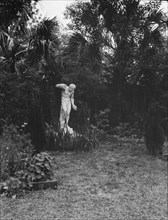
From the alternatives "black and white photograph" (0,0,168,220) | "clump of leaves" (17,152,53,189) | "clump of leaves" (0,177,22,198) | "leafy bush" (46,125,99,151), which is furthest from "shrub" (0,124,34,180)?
"leafy bush" (46,125,99,151)

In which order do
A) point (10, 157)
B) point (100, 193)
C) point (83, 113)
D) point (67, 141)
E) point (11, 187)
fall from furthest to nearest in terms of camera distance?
point (83, 113) < point (67, 141) < point (10, 157) < point (100, 193) < point (11, 187)

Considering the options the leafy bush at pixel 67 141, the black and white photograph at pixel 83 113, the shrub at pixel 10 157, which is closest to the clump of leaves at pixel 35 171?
the black and white photograph at pixel 83 113

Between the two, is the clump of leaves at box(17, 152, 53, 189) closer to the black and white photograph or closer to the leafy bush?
the black and white photograph

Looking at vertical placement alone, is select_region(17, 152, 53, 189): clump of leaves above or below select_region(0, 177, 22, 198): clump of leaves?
above

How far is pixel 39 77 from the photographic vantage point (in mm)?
11633

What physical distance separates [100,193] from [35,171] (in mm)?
1200

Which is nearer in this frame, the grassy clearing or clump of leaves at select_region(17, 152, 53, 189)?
the grassy clearing

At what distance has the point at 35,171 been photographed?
18.1ft

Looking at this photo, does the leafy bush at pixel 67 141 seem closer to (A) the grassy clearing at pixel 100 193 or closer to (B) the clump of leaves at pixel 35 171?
(A) the grassy clearing at pixel 100 193

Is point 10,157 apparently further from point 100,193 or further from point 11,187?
point 100,193

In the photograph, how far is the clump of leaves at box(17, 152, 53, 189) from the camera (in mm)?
5418

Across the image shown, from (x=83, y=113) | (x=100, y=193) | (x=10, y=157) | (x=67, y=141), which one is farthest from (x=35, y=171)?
(x=83, y=113)

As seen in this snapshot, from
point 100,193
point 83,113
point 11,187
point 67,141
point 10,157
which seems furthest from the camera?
point 83,113

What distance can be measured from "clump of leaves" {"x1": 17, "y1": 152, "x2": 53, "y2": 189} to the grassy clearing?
0.27 meters
